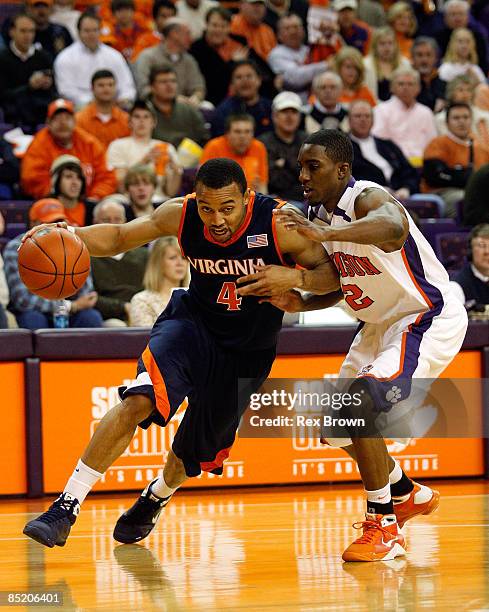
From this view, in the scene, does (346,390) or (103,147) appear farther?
(103,147)

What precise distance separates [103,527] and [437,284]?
2234 mm

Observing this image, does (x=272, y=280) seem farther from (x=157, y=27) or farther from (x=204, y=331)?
(x=157, y=27)

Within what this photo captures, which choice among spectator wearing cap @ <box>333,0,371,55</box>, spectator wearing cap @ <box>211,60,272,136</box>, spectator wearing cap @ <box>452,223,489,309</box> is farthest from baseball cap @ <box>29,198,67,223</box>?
spectator wearing cap @ <box>333,0,371,55</box>

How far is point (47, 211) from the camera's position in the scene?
8.49 m

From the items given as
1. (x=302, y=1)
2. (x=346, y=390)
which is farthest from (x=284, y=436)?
(x=302, y=1)

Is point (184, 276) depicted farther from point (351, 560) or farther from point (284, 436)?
point (351, 560)

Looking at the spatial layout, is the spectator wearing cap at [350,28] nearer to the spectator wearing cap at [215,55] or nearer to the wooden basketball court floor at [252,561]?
the spectator wearing cap at [215,55]

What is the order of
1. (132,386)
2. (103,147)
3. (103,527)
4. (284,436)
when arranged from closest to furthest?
(132,386)
(103,527)
(284,436)
(103,147)

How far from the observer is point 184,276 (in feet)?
26.6

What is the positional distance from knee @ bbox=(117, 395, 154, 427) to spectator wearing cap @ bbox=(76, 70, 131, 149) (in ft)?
19.7

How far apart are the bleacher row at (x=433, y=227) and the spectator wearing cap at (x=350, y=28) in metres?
3.61

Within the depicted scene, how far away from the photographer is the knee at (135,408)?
500 cm

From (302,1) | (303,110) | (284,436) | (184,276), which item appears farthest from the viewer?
(302,1)

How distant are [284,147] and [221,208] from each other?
575 cm
